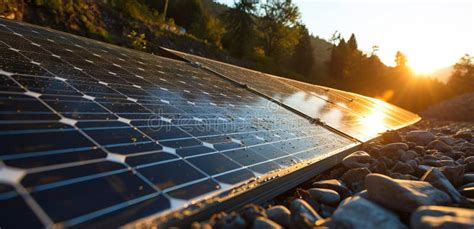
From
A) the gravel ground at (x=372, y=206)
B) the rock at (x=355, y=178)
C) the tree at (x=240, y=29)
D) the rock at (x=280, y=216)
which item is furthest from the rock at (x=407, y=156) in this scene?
the tree at (x=240, y=29)

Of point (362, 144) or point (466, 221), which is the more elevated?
point (466, 221)

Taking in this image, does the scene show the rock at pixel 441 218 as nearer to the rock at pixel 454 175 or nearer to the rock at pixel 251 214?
the rock at pixel 251 214

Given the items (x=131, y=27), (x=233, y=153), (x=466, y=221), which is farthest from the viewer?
(x=131, y=27)

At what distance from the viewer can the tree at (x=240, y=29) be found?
1838 inches

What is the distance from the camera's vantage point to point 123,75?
5.19m

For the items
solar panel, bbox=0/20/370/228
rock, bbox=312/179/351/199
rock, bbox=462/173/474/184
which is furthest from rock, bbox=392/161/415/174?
rock, bbox=312/179/351/199

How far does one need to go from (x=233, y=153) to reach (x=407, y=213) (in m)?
1.70

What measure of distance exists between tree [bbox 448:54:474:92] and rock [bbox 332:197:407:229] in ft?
184

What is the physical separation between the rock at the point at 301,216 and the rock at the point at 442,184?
1.44 m

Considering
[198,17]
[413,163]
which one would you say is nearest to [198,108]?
[413,163]

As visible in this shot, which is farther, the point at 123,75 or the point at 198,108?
the point at 123,75

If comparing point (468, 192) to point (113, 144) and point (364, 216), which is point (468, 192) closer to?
point (364, 216)

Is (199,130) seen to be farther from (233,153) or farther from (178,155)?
(178,155)

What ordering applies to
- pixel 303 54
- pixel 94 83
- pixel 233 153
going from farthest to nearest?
pixel 303 54
pixel 94 83
pixel 233 153
